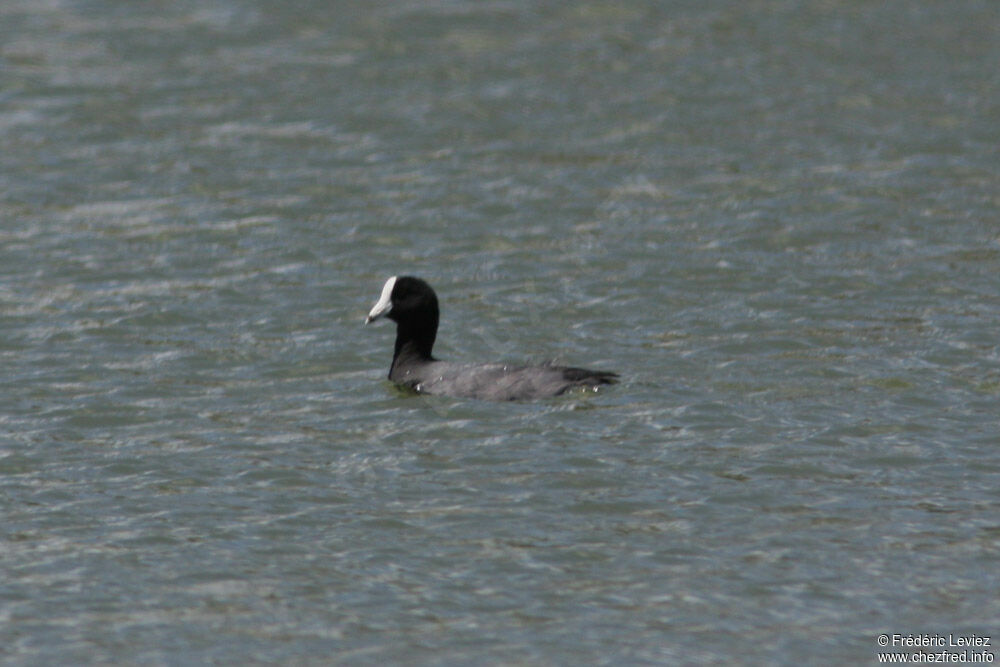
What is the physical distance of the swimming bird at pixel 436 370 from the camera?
42.7 ft

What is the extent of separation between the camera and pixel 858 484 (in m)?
11.4

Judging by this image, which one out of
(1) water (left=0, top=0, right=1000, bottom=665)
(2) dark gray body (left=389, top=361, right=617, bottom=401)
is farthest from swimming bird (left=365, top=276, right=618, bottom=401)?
(1) water (left=0, top=0, right=1000, bottom=665)

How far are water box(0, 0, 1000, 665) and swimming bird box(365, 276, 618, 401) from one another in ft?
0.56

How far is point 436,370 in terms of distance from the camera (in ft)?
45.0

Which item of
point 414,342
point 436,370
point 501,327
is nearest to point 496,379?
point 436,370

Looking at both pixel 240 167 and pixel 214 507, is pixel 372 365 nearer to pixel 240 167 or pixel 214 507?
pixel 214 507

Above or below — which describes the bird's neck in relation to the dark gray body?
above

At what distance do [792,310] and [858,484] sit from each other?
12.9ft

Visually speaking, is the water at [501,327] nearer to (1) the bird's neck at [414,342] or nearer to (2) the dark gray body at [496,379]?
(2) the dark gray body at [496,379]

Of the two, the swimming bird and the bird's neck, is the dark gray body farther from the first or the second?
the bird's neck

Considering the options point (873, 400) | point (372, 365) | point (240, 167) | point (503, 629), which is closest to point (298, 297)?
point (372, 365)

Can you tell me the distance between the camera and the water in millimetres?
9812

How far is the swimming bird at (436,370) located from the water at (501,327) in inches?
6.7

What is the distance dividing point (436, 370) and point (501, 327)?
1555 mm
